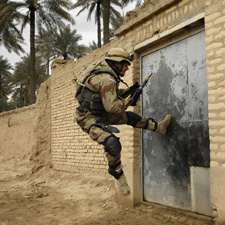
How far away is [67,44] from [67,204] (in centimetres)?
2051

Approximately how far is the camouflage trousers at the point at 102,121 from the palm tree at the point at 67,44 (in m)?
21.1

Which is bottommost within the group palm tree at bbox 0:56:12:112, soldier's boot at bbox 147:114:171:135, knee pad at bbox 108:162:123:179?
knee pad at bbox 108:162:123:179

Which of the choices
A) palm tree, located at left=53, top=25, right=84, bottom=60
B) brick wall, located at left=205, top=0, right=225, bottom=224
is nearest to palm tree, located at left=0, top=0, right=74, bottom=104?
palm tree, located at left=53, top=25, right=84, bottom=60

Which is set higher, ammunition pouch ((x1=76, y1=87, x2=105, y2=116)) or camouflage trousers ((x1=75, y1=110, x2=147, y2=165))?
ammunition pouch ((x1=76, y1=87, x2=105, y2=116))

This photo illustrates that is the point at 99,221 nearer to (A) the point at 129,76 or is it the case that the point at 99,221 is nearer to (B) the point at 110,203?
(B) the point at 110,203

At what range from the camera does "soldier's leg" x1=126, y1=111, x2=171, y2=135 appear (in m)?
3.65

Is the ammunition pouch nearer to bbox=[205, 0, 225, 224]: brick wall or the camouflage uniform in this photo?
the camouflage uniform

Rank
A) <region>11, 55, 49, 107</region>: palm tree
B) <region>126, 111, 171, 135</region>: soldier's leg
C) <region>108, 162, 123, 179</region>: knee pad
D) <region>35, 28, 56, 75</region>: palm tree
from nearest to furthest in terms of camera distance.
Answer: <region>108, 162, 123, 179</region>: knee pad, <region>126, 111, 171, 135</region>: soldier's leg, <region>35, 28, 56, 75</region>: palm tree, <region>11, 55, 49, 107</region>: palm tree

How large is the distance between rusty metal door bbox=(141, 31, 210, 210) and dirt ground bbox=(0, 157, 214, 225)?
41 cm

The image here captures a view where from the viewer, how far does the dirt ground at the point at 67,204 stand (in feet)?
12.6

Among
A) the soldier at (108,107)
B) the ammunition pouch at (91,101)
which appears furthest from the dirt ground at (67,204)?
the ammunition pouch at (91,101)

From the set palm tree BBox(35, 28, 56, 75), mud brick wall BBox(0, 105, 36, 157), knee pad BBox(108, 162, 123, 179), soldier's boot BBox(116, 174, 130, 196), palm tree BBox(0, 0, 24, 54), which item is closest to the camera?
soldier's boot BBox(116, 174, 130, 196)

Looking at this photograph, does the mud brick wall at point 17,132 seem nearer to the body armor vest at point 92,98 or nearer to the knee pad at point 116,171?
the body armor vest at point 92,98

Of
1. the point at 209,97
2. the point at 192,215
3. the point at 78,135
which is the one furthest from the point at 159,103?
the point at 78,135
